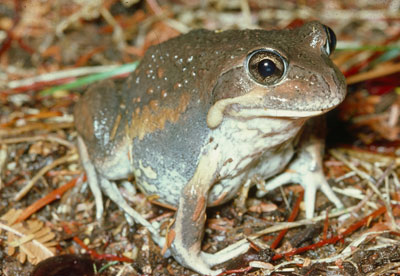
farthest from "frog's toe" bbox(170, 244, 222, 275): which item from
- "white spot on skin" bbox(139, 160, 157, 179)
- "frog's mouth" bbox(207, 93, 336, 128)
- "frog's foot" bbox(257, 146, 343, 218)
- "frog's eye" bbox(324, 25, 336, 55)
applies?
"frog's eye" bbox(324, 25, 336, 55)

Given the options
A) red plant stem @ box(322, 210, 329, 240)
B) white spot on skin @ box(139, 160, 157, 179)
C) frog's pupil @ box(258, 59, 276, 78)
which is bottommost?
red plant stem @ box(322, 210, 329, 240)

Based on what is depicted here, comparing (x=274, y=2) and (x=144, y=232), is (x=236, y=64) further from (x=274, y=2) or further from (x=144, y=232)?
(x=274, y=2)

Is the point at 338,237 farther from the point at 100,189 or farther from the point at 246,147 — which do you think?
the point at 100,189

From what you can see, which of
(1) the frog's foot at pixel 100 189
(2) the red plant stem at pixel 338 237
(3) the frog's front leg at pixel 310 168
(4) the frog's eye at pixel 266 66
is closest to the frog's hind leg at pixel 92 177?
(1) the frog's foot at pixel 100 189

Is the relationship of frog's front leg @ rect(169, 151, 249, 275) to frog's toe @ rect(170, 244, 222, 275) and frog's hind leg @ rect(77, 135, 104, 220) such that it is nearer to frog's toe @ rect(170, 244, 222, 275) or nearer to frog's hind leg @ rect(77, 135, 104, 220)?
frog's toe @ rect(170, 244, 222, 275)

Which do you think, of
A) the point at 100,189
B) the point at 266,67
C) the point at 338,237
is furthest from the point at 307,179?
the point at 100,189

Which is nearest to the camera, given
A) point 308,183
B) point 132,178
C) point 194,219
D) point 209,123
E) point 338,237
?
point 209,123

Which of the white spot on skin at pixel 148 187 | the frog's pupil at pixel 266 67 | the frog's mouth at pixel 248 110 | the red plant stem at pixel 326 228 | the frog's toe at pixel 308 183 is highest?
the frog's pupil at pixel 266 67

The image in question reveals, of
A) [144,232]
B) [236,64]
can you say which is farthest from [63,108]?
[236,64]

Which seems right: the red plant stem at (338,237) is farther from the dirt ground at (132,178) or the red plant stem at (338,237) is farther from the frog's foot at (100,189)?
the frog's foot at (100,189)
